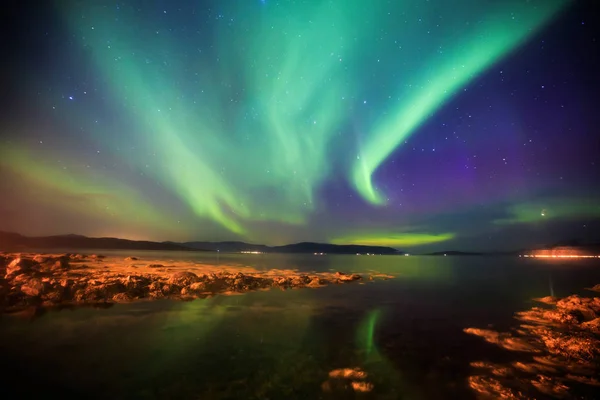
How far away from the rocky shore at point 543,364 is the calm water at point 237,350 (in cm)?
87

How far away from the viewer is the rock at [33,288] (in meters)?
22.4

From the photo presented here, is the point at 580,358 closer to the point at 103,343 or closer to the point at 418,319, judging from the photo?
the point at 418,319

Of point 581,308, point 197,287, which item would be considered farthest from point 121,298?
point 581,308

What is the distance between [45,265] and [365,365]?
4054cm

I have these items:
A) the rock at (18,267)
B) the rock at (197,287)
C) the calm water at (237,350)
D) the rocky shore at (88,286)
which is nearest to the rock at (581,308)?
the calm water at (237,350)

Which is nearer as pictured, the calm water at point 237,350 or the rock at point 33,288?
the calm water at point 237,350

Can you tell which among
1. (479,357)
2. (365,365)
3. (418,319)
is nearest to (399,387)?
(365,365)

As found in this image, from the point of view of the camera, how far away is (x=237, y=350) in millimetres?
13938

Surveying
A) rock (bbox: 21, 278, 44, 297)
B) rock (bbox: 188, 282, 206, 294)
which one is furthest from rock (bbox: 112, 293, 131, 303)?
rock (bbox: 188, 282, 206, 294)

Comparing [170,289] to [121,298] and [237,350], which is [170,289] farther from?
[237,350]

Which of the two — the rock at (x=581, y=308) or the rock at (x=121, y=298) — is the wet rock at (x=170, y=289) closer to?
the rock at (x=121, y=298)

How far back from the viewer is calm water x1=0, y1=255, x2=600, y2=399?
1006 cm

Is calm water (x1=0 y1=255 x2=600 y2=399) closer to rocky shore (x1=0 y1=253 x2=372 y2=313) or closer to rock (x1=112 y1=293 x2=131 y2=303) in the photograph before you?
rock (x1=112 y1=293 x2=131 y2=303)

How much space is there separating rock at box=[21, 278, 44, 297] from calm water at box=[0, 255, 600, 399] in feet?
16.3
